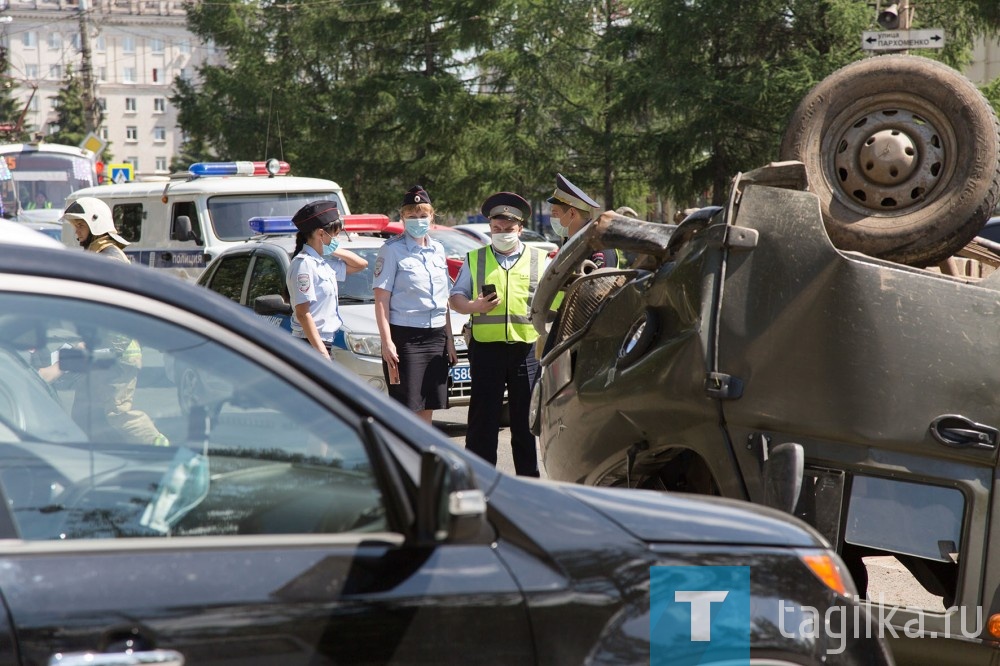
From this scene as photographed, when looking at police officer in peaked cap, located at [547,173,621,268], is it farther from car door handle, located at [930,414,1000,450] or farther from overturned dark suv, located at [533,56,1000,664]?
car door handle, located at [930,414,1000,450]

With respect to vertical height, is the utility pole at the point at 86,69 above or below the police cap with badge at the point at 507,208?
above

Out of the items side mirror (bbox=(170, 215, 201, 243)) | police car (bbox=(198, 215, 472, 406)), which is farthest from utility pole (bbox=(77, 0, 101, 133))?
police car (bbox=(198, 215, 472, 406))

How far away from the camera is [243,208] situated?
1444 centimetres

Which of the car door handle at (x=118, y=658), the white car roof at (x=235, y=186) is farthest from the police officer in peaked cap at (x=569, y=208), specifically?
the white car roof at (x=235, y=186)

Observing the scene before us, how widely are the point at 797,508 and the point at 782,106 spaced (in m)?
18.0

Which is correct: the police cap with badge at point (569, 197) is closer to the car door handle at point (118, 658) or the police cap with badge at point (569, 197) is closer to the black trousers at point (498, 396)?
the black trousers at point (498, 396)

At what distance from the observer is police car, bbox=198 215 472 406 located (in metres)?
9.19

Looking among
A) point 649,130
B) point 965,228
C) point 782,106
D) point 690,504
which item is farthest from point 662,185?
point 690,504

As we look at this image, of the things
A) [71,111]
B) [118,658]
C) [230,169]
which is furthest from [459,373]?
[71,111]

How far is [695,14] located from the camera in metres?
21.6

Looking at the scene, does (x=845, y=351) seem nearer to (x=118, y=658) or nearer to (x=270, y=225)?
(x=118, y=658)

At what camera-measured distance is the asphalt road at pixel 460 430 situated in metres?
8.52

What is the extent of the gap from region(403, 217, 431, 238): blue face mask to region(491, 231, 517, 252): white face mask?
0.57m

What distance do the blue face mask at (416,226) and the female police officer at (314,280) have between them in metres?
0.43
